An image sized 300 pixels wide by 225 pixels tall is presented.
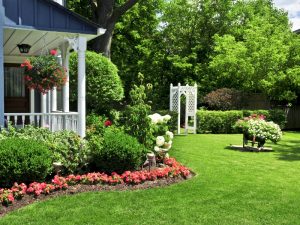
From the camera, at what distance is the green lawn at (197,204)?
5.68 m

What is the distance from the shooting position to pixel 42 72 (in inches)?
323

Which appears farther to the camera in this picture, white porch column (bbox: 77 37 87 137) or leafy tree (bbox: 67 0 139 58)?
leafy tree (bbox: 67 0 139 58)

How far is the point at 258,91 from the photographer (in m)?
23.4

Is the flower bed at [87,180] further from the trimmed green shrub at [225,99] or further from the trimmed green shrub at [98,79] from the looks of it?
the trimmed green shrub at [225,99]

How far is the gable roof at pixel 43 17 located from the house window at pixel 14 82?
205 inches

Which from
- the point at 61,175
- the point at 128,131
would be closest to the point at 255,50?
the point at 128,131

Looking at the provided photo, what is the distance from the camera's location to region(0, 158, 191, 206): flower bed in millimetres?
6309

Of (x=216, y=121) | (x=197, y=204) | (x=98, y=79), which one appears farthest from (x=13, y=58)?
(x=216, y=121)

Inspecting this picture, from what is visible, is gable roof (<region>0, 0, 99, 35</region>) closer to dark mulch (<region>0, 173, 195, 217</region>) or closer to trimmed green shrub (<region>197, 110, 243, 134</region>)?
dark mulch (<region>0, 173, 195, 217</region>)

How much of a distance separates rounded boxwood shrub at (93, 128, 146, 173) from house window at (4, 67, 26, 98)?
257 inches

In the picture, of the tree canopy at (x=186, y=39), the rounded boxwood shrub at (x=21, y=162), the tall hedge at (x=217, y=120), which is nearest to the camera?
the rounded boxwood shrub at (x=21, y=162)

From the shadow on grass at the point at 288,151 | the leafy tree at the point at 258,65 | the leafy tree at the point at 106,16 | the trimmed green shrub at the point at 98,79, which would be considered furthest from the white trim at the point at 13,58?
the leafy tree at the point at 258,65

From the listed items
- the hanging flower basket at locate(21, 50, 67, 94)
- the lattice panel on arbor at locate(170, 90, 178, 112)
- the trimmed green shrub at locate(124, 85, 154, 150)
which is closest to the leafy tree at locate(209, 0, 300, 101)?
the lattice panel on arbor at locate(170, 90, 178, 112)

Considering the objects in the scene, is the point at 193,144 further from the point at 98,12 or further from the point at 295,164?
the point at 98,12
